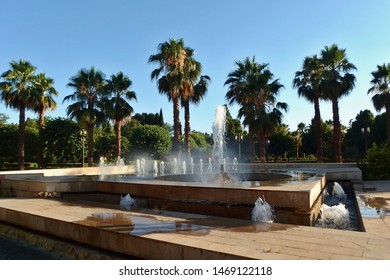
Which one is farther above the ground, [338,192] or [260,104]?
[260,104]

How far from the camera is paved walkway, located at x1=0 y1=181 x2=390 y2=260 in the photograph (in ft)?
13.2

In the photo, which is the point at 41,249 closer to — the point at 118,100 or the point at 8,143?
the point at 118,100

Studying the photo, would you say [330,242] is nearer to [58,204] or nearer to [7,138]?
[58,204]

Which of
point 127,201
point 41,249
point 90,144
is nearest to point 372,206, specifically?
point 127,201

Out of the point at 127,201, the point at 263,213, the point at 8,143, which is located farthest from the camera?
the point at 8,143

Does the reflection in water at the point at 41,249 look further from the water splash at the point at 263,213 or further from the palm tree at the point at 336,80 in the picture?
the palm tree at the point at 336,80

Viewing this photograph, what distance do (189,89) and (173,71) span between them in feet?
5.79

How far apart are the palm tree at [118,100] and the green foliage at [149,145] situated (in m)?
7.06

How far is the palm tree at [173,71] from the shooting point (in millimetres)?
22266

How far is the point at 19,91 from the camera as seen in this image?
77.4ft

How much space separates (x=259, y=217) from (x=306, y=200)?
37.9 inches

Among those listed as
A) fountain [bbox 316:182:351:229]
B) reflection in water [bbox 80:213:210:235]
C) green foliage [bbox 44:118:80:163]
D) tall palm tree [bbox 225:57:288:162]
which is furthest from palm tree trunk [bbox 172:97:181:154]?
reflection in water [bbox 80:213:210:235]

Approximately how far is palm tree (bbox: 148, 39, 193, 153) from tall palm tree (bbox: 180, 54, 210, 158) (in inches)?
18.5

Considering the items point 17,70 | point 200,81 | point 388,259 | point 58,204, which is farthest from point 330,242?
point 17,70
